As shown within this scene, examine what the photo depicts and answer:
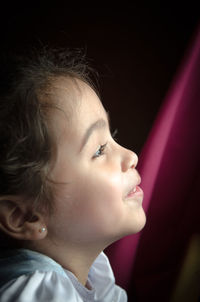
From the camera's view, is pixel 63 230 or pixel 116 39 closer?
pixel 63 230

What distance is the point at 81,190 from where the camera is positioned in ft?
2.07

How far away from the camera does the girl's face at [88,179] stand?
2.00 feet

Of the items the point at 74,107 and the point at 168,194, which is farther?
the point at 168,194

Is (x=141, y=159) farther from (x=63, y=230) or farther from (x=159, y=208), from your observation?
(x=63, y=230)

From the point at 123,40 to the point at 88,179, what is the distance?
23.2 inches

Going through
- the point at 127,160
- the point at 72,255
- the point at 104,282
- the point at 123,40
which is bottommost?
the point at 104,282

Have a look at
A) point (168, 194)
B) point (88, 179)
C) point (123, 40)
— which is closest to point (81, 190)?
point (88, 179)

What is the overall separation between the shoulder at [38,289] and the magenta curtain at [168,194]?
32 cm

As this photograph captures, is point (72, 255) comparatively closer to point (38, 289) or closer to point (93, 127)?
point (38, 289)

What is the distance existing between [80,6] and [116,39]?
0.54 feet

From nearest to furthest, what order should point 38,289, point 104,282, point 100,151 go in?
point 38,289
point 100,151
point 104,282

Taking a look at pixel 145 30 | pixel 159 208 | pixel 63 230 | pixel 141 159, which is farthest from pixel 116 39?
pixel 63 230

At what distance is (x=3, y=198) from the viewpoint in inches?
23.0

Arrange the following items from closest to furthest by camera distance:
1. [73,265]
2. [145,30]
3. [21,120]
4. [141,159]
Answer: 1. [21,120]
2. [73,265]
3. [141,159]
4. [145,30]
